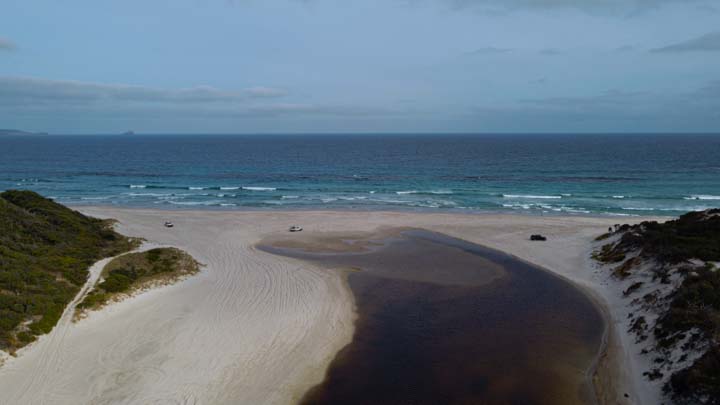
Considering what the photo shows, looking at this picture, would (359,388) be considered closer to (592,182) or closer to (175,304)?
(175,304)

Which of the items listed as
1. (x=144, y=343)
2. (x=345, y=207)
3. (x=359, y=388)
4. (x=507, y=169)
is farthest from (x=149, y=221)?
(x=507, y=169)

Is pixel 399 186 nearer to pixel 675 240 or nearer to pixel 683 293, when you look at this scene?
pixel 675 240

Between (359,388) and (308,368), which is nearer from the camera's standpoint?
(359,388)

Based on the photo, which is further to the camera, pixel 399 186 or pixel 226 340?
pixel 399 186

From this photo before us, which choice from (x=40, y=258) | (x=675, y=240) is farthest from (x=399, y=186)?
(x=40, y=258)

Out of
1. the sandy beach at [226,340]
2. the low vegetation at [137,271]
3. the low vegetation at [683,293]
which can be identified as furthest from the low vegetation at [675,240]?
the low vegetation at [137,271]

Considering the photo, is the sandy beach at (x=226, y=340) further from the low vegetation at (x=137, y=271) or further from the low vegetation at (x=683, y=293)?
the low vegetation at (x=683, y=293)

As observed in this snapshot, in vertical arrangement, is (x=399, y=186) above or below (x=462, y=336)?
above
